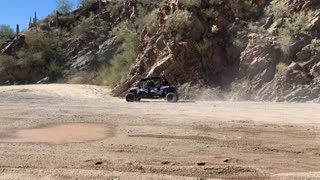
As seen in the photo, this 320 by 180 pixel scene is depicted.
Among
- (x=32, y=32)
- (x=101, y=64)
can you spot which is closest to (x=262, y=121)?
(x=101, y=64)

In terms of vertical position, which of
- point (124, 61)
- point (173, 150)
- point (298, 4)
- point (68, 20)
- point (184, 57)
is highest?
point (68, 20)

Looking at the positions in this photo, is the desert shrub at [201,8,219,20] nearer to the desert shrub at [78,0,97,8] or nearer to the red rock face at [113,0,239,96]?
the red rock face at [113,0,239,96]

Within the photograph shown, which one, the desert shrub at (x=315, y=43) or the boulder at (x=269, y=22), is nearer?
the desert shrub at (x=315, y=43)

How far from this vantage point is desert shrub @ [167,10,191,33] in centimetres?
2934

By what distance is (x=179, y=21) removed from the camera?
2948 centimetres

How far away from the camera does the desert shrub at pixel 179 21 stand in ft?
96.3

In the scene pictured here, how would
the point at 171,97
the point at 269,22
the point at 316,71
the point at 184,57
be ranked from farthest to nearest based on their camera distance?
the point at 269,22
the point at 184,57
the point at 171,97
the point at 316,71

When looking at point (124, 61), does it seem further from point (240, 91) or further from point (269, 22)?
point (240, 91)

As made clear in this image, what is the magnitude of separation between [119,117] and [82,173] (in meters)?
8.22

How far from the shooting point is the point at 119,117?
49.0 feet

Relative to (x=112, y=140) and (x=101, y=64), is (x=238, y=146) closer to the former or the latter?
(x=112, y=140)

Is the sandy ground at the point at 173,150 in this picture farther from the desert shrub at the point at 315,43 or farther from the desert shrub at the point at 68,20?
the desert shrub at the point at 68,20

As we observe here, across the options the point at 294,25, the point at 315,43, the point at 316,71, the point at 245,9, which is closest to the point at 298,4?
the point at 294,25

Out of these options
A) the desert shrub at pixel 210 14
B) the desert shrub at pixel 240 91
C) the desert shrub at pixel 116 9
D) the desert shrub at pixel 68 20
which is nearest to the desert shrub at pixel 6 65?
the desert shrub at pixel 68 20
